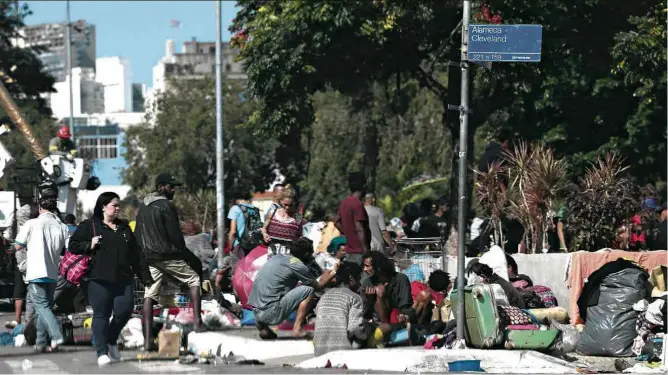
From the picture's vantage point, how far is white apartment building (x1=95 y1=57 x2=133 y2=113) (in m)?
160

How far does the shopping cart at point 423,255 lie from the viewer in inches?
777

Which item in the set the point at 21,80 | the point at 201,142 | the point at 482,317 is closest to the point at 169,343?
the point at 482,317

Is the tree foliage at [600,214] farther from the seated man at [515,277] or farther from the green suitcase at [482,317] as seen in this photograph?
the green suitcase at [482,317]

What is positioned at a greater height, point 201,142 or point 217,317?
point 201,142

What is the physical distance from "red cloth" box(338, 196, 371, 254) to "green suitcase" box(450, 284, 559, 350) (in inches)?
126

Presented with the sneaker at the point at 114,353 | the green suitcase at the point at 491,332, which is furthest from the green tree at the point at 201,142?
the sneaker at the point at 114,353

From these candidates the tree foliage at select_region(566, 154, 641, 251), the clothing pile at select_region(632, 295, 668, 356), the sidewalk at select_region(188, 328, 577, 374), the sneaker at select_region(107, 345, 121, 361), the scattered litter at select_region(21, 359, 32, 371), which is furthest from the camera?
the tree foliage at select_region(566, 154, 641, 251)

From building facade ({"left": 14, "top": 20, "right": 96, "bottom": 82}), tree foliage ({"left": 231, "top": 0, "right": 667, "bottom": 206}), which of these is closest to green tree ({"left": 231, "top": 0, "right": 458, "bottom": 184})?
tree foliage ({"left": 231, "top": 0, "right": 667, "bottom": 206})

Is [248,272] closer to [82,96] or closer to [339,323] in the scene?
[339,323]

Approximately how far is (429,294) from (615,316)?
6.53 feet

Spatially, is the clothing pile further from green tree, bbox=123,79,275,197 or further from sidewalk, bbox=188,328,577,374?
green tree, bbox=123,79,275,197

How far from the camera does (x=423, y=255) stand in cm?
1984

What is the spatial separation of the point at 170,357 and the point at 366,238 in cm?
401

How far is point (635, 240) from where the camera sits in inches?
773
